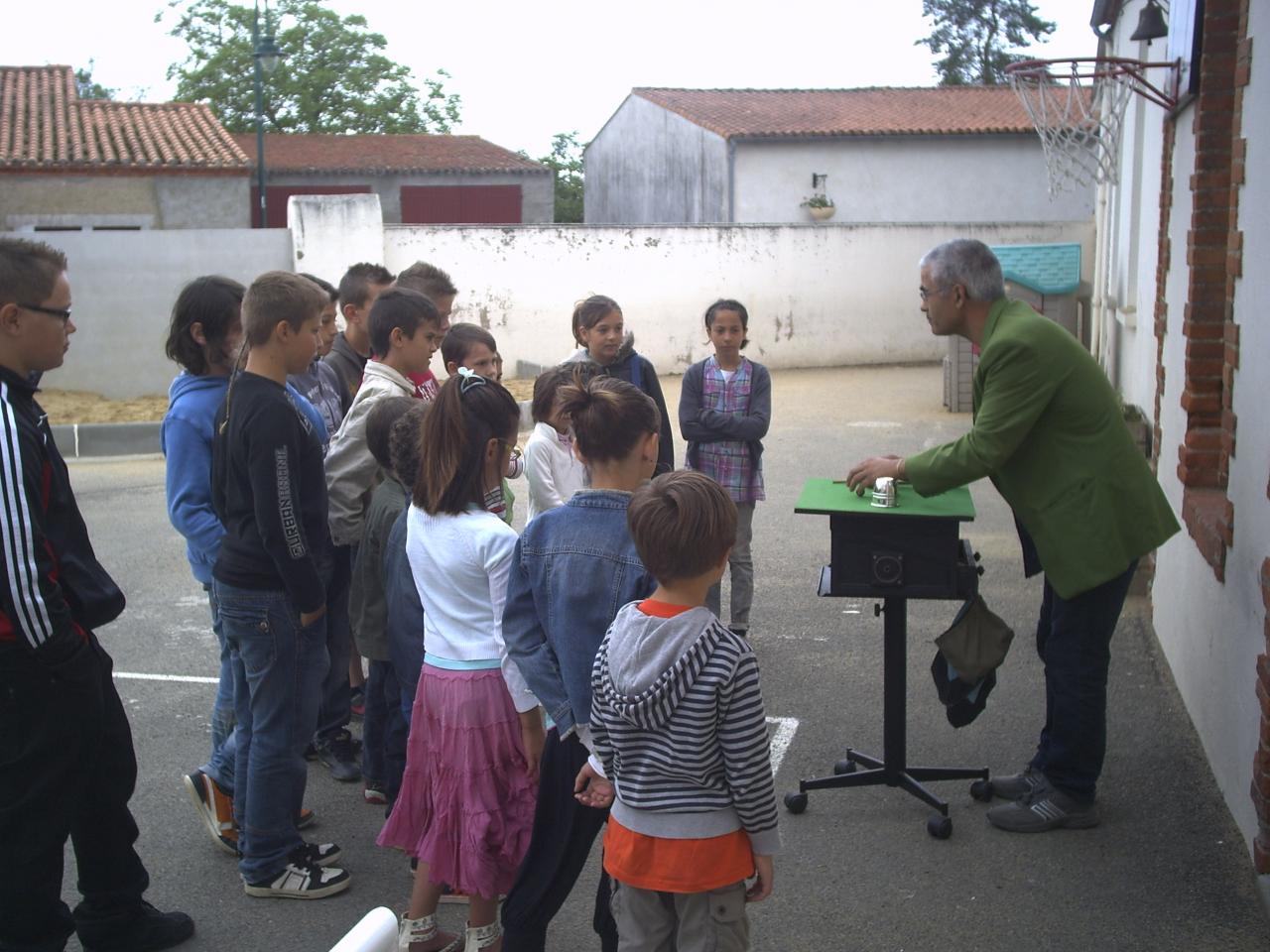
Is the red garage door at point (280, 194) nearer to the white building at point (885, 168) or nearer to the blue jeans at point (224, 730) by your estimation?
the white building at point (885, 168)

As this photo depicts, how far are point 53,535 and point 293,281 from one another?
995 millimetres

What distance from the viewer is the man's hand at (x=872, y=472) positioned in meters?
4.22

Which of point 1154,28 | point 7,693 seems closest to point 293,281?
point 7,693

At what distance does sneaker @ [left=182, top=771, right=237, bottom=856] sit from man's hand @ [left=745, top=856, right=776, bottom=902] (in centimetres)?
222

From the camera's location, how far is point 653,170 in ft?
107

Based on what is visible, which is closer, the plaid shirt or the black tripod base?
the black tripod base

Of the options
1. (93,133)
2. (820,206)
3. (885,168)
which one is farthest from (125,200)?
(885,168)

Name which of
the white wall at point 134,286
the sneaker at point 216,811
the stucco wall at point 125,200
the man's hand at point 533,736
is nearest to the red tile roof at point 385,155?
the stucco wall at point 125,200

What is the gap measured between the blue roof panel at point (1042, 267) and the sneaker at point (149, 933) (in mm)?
Answer: 12705

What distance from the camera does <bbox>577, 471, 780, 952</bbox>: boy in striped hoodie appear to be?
8.51 ft

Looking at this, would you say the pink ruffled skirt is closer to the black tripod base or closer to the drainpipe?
the black tripod base

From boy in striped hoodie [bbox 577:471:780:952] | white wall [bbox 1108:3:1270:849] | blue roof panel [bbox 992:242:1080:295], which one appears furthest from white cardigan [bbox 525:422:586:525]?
blue roof panel [bbox 992:242:1080:295]

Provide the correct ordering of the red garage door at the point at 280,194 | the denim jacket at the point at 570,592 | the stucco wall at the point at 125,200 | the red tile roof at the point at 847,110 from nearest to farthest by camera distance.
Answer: the denim jacket at the point at 570,592 < the stucco wall at the point at 125,200 < the red tile roof at the point at 847,110 < the red garage door at the point at 280,194

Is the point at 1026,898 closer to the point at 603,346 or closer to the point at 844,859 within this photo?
the point at 844,859
